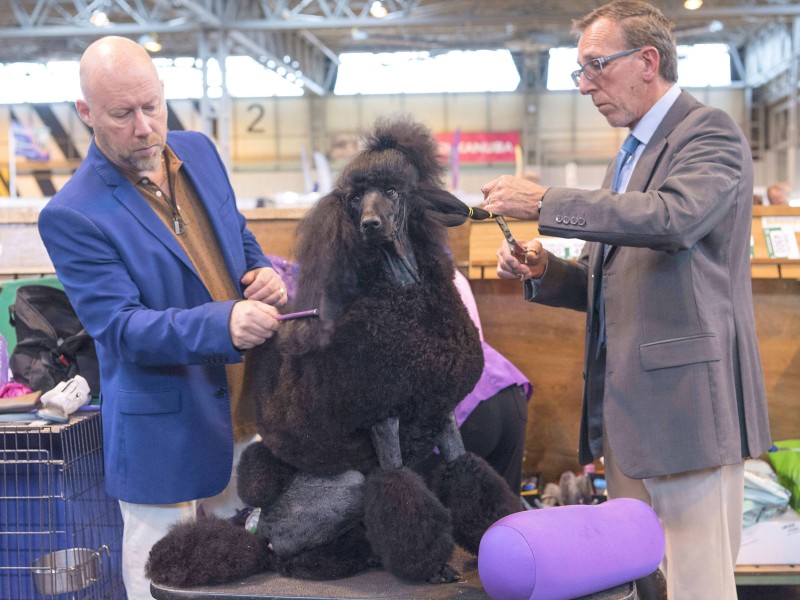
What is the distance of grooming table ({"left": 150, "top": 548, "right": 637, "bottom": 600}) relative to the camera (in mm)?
1412

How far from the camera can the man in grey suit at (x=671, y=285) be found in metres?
1.55

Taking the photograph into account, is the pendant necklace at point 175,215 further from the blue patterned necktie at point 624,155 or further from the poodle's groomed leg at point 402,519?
the blue patterned necktie at point 624,155

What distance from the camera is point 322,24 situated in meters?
12.0

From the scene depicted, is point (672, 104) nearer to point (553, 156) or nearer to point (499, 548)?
point (499, 548)

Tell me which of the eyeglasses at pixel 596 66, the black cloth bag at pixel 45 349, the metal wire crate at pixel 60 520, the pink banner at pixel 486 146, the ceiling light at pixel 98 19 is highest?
the ceiling light at pixel 98 19

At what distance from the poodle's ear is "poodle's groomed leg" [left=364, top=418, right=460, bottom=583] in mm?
372

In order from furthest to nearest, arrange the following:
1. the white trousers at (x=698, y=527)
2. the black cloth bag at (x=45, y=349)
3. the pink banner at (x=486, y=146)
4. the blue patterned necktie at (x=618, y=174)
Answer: the pink banner at (x=486, y=146), the black cloth bag at (x=45, y=349), the blue patterned necktie at (x=618, y=174), the white trousers at (x=698, y=527)

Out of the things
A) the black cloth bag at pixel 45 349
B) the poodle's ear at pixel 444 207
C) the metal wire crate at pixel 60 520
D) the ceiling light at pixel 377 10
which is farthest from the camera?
the ceiling light at pixel 377 10

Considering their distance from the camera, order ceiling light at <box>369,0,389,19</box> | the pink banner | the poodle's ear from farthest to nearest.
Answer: the pink banner → ceiling light at <box>369,0,389,19</box> → the poodle's ear

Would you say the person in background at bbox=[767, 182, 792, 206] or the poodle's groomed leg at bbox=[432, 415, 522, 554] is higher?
the person in background at bbox=[767, 182, 792, 206]

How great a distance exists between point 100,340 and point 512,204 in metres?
0.87

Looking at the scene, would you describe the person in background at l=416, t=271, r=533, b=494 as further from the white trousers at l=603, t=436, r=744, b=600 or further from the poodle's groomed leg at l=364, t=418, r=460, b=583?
the poodle's groomed leg at l=364, t=418, r=460, b=583

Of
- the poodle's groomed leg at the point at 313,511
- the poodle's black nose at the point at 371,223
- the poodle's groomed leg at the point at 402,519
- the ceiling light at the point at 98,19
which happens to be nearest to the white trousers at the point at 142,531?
the poodle's groomed leg at the point at 313,511

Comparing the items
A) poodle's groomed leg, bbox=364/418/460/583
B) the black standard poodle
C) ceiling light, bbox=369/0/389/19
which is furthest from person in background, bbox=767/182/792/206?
poodle's groomed leg, bbox=364/418/460/583
